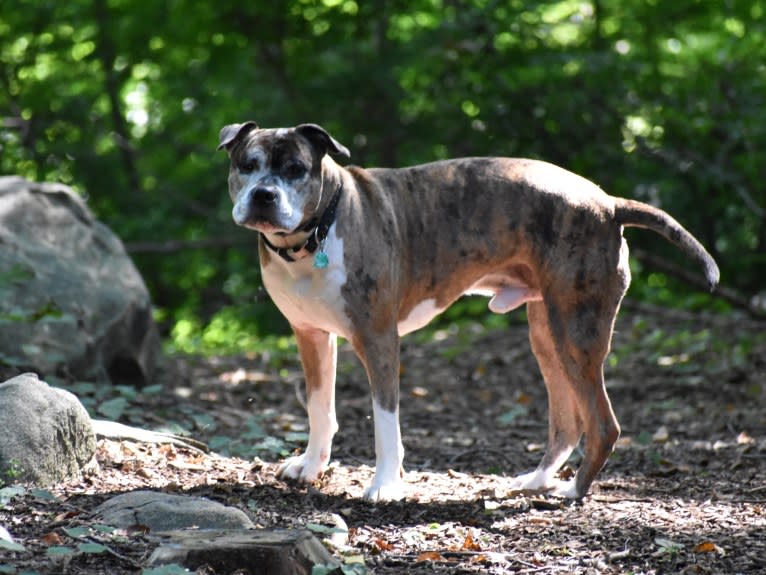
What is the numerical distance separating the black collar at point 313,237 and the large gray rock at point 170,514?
1.11 metres

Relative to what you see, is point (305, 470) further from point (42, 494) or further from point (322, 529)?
point (42, 494)

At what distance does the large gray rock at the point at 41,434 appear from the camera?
167 inches

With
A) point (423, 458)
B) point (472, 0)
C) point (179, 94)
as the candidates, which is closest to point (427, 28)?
point (472, 0)

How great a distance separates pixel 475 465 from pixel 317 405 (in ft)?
4.02

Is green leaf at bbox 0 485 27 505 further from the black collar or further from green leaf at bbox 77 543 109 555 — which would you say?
the black collar

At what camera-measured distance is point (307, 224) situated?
452 cm

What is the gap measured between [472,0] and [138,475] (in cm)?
701

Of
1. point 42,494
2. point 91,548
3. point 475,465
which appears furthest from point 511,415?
point 91,548

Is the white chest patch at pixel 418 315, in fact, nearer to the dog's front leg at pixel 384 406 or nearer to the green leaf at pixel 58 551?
the dog's front leg at pixel 384 406

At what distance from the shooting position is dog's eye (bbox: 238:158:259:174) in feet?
14.5

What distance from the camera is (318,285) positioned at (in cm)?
455

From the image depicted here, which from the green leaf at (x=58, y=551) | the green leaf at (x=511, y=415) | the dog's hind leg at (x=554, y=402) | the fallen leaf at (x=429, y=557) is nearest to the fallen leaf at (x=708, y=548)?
the fallen leaf at (x=429, y=557)

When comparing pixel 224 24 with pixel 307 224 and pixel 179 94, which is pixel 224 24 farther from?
pixel 307 224

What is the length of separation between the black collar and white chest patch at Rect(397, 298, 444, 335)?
62cm
